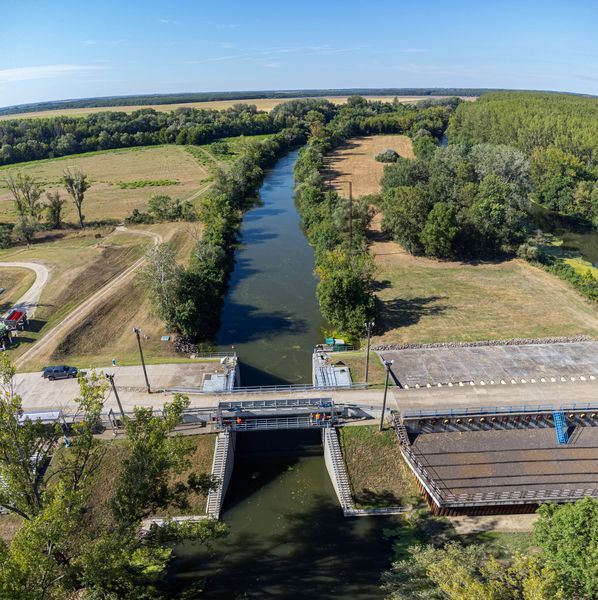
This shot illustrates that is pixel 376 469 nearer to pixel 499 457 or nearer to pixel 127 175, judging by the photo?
pixel 499 457

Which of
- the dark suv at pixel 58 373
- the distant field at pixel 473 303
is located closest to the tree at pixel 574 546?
the distant field at pixel 473 303

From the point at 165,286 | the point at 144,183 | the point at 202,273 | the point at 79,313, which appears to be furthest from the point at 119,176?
the point at 165,286

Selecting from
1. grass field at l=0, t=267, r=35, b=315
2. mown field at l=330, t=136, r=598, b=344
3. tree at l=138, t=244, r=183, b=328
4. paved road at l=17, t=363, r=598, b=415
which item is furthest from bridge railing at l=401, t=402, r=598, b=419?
grass field at l=0, t=267, r=35, b=315

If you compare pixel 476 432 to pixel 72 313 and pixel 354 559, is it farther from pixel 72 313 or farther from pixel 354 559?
pixel 72 313

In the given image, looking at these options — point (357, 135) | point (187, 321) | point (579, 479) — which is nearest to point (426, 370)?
point (579, 479)

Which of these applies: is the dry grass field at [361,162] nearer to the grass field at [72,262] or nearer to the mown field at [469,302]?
the mown field at [469,302]

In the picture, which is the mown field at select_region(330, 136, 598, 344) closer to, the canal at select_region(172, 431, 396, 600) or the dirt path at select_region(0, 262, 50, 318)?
the canal at select_region(172, 431, 396, 600)
